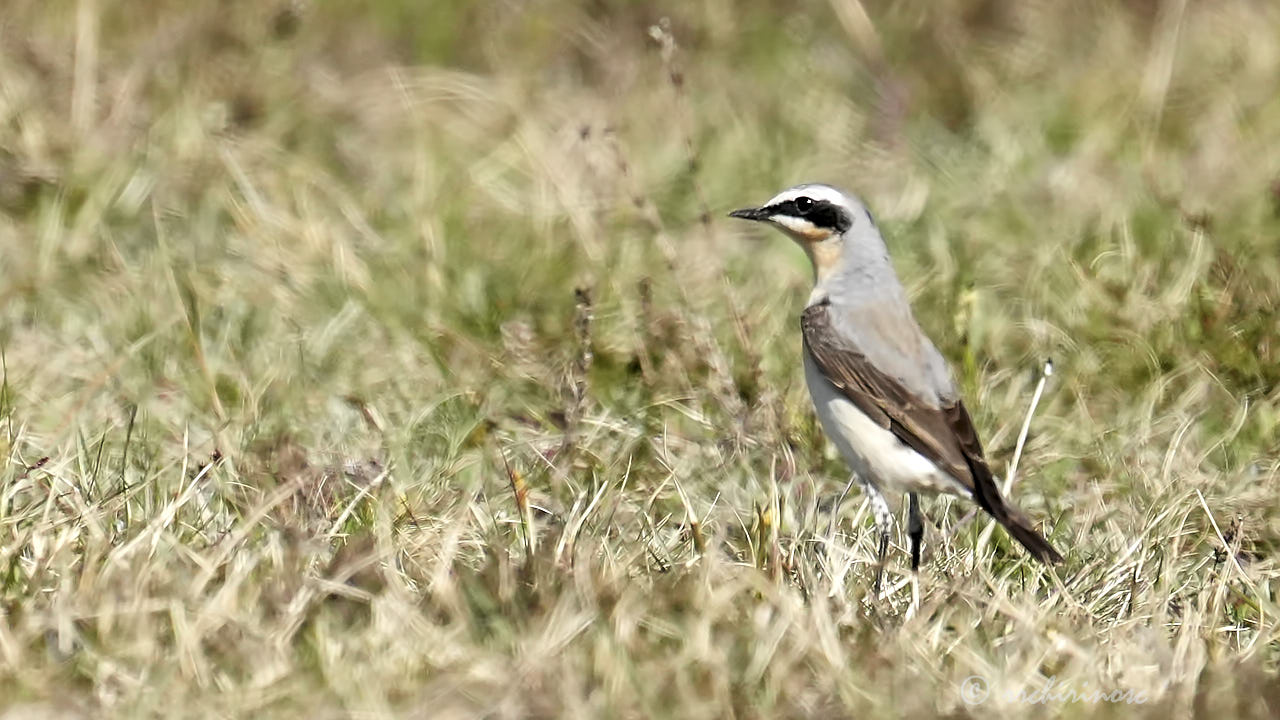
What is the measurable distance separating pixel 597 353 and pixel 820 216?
119 cm

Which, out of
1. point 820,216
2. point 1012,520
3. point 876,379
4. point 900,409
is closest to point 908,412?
point 900,409

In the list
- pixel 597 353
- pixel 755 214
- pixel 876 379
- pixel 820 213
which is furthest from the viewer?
pixel 597 353

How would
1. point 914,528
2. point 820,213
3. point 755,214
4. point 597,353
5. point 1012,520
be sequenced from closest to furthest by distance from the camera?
point 1012,520, point 914,528, point 820,213, point 755,214, point 597,353

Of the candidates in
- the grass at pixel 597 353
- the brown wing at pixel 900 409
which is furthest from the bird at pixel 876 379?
the grass at pixel 597 353

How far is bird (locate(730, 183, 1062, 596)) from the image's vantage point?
5.96m

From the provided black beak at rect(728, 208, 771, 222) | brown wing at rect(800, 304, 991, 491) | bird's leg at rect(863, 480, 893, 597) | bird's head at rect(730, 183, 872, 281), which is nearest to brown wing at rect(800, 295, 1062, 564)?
brown wing at rect(800, 304, 991, 491)

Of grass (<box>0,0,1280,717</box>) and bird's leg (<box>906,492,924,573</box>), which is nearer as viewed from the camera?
grass (<box>0,0,1280,717</box>)

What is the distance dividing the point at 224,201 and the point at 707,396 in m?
2.70

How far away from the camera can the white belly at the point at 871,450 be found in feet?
19.7

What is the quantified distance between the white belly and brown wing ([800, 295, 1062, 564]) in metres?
0.03

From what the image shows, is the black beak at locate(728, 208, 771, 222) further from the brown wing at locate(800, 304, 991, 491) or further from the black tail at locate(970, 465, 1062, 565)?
the black tail at locate(970, 465, 1062, 565)

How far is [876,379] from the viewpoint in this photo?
6.20 meters

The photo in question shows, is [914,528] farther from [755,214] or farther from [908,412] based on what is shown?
[755,214]

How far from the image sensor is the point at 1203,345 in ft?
23.7
